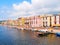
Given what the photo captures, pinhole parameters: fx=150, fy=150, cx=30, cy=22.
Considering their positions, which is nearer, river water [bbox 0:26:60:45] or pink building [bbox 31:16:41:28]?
river water [bbox 0:26:60:45]

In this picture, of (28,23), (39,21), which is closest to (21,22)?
(28,23)

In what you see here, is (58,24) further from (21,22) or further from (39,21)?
(21,22)

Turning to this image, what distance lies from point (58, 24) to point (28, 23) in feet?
93.1

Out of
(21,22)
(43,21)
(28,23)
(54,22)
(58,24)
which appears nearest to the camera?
(58,24)

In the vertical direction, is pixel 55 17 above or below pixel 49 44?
above

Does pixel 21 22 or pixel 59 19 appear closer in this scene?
pixel 59 19

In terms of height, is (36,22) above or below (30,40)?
above

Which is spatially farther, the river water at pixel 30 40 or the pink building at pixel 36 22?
the pink building at pixel 36 22

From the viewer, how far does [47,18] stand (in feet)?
205

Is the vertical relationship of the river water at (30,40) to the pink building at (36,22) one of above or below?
below

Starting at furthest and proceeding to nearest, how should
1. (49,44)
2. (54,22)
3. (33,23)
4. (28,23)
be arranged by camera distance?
(28,23), (33,23), (54,22), (49,44)

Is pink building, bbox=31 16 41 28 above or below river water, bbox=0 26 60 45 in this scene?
above

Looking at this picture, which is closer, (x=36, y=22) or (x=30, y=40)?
(x=30, y=40)

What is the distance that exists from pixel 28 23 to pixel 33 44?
183 ft
